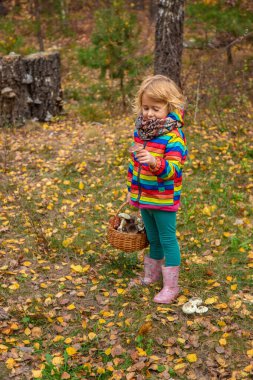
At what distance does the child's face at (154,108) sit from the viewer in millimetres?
3668

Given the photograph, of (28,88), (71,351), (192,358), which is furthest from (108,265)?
(28,88)

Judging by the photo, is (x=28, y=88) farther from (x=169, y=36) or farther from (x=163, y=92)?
(x=163, y=92)

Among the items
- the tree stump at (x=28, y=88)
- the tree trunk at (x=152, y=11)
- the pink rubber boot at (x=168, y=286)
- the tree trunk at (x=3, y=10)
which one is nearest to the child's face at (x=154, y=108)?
the pink rubber boot at (x=168, y=286)

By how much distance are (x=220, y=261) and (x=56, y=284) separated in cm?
163

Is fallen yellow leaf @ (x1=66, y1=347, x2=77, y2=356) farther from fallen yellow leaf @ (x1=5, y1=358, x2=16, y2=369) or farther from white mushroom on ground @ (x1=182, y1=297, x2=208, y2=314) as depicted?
white mushroom on ground @ (x1=182, y1=297, x2=208, y2=314)

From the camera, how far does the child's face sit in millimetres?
3668

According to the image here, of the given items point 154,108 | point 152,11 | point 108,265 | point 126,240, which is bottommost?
point 108,265

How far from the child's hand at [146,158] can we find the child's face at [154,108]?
1.22 ft

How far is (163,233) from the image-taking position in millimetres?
3963

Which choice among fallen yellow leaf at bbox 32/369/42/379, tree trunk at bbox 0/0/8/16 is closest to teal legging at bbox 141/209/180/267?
fallen yellow leaf at bbox 32/369/42/379

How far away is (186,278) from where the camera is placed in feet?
15.0

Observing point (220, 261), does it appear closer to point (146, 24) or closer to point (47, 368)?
point (47, 368)

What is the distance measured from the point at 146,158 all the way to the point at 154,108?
478mm

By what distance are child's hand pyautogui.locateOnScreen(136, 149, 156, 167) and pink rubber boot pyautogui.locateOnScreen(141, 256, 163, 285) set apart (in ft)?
3.90
